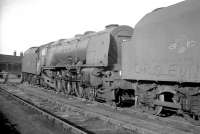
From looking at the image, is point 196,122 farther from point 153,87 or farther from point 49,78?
point 49,78

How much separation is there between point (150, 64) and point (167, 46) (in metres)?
0.96

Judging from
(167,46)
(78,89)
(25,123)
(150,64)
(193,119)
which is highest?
(167,46)

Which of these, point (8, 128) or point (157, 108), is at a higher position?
point (157, 108)

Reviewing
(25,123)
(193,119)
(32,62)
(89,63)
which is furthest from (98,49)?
(32,62)

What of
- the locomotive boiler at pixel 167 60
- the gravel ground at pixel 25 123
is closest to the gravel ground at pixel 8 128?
the gravel ground at pixel 25 123

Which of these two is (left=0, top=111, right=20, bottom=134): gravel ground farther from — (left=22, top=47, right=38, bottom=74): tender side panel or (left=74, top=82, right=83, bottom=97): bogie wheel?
(left=22, top=47, right=38, bottom=74): tender side panel

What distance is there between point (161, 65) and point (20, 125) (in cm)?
508

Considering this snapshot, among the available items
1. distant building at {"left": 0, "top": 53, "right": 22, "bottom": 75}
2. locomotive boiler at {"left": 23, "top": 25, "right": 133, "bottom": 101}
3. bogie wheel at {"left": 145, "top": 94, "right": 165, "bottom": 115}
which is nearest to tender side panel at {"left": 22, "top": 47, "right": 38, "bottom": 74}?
locomotive boiler at {"left": 23, "top": 25, "right": 133, "bottom": 101}

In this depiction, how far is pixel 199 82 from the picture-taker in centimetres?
698

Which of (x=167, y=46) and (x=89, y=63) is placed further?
(x=89, y=63)

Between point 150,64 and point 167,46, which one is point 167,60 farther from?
point 150,64

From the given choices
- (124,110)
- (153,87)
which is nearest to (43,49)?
(124,110)

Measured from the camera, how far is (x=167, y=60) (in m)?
8.12

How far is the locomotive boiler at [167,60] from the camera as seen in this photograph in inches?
291
